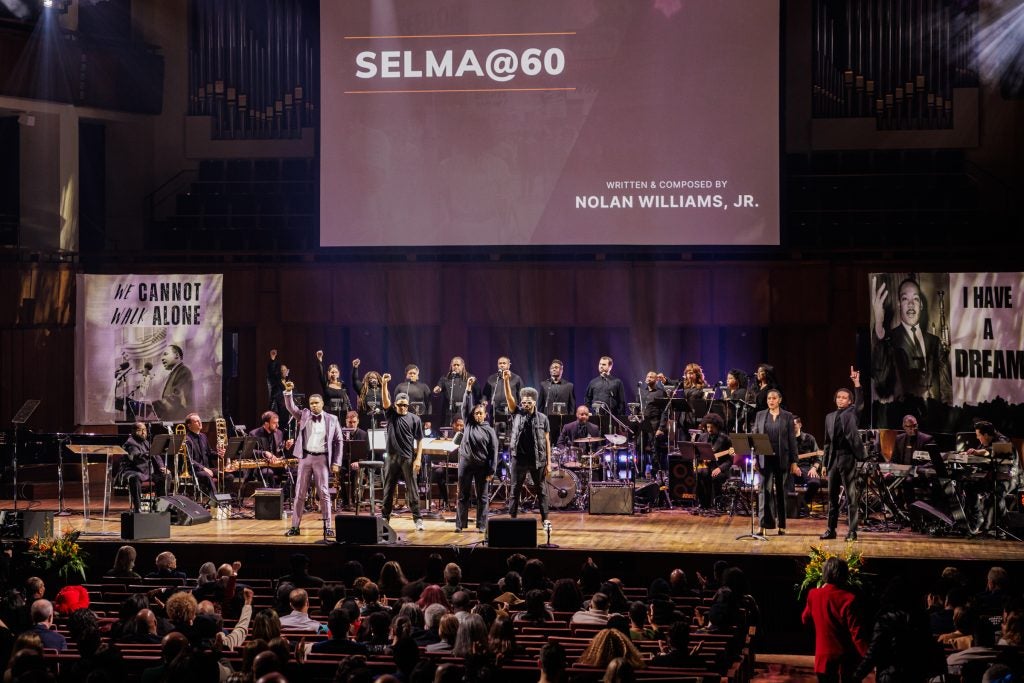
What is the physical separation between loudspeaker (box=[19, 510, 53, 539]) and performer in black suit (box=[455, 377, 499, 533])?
4388 mm

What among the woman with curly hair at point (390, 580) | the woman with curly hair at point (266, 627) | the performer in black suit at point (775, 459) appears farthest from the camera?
the performer in black suit at point (775, 459)

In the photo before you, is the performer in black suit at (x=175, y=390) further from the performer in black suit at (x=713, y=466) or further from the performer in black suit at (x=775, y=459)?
the performer in black suit at (x=775, y=459)

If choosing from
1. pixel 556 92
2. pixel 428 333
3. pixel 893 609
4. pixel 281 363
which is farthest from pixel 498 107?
pixel 893 609

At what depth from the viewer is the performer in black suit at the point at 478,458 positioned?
1394 centimetres

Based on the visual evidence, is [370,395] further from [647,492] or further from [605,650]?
[605,650]

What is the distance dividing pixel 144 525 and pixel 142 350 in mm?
6579

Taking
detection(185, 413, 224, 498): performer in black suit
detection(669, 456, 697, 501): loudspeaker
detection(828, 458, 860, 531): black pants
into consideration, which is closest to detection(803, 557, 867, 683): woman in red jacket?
detection(828, 458, 860, 531): black pants

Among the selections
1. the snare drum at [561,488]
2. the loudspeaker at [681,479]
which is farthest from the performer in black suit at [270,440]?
the loudspeaker at [681,479]

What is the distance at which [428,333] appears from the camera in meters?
20.1

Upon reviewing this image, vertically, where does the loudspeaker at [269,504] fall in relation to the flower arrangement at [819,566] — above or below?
above

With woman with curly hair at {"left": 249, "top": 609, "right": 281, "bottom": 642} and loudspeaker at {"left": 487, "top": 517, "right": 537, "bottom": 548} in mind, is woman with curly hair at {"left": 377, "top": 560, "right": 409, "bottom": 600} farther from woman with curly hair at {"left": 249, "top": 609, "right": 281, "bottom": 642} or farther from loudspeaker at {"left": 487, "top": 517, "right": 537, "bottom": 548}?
woman with curly hair at {"left": 249, "top": 609, "right": 281, "bottom": 642}

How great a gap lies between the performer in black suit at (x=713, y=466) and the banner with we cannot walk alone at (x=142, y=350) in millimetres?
8026

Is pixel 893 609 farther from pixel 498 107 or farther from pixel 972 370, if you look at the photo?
pixel 498 107

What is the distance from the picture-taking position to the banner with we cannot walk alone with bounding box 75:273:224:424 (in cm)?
1970
